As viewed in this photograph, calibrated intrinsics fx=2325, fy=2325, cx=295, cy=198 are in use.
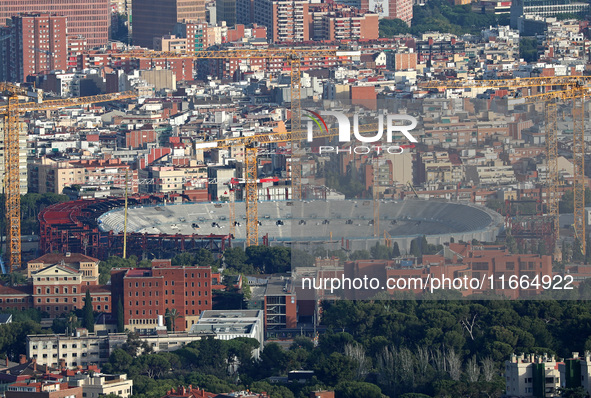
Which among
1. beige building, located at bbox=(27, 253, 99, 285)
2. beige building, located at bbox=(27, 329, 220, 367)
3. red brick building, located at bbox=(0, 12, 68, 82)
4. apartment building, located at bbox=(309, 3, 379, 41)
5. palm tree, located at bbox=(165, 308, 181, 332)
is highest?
apartment building, located at bbox=(309, 3, 379, 41)

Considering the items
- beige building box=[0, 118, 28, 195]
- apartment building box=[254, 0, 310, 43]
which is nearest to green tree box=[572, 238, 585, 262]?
beige building box=[0, 118, 28, 195]

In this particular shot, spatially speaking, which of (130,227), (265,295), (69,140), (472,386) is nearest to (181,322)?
(265,295)

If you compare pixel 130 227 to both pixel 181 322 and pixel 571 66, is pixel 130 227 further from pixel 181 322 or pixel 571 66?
pixel 571 66

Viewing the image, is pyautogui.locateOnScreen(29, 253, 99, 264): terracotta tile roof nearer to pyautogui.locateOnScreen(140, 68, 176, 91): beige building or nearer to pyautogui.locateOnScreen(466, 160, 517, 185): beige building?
pyautogui.locateOnScreen(466, 160, 517, 185): beige building

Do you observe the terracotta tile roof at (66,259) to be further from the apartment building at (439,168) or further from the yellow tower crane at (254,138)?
the apartment building at (439,168)

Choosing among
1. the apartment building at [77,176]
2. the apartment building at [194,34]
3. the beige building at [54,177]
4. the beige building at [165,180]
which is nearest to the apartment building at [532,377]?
the beige building at [165,180]

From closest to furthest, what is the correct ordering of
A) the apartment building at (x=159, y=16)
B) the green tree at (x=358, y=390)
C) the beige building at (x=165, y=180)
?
the green tree at (x=358, y=390), the beige building at (x=165, y=180), the apartment building at (x=159, y=16)
